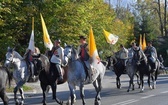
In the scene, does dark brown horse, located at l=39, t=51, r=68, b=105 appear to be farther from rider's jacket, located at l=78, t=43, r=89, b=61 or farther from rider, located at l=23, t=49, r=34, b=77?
rider's jacket, located at l=78, t=43, r=89, b=61

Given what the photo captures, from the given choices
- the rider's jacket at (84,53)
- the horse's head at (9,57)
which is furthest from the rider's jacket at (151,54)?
the horse's head at (9,57)

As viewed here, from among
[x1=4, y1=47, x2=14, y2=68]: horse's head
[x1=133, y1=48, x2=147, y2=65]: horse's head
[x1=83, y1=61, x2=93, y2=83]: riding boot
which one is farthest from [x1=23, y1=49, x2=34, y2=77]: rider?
[x1=133, y1=48, x2=147, y2=65]: horse's head

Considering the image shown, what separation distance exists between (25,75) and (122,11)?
3328 inches

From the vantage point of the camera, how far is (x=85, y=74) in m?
14.8

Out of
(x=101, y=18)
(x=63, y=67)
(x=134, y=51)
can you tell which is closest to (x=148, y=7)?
(x=101, y=18)

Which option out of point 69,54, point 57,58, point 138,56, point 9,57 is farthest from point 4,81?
point 138,56

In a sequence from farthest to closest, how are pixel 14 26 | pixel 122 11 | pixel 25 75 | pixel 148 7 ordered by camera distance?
pixel 122 11 → pixel 148 7 → pixel 14 26 → pixel 25 75

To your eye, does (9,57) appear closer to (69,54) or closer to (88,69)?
(69,54)

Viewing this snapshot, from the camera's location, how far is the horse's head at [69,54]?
14531mm

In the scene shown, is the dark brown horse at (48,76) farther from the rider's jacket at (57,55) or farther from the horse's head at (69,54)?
the horse's head at (69,54)

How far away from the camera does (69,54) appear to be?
1459 centimetres

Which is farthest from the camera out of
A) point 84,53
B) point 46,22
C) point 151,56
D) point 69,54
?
point 46,22

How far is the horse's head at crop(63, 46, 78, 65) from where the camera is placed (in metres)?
14.5

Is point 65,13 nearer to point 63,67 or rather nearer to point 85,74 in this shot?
point 63,67
